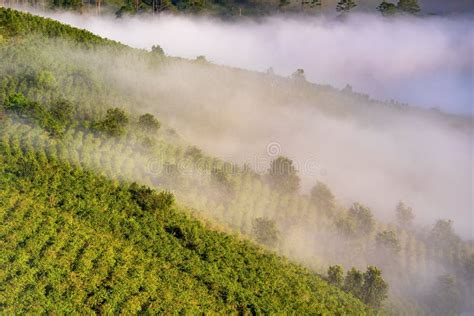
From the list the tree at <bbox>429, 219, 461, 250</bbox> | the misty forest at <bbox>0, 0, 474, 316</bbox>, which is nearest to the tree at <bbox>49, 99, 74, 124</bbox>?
the misty forest at <bbox>0, 0, 474, 316</bbox>

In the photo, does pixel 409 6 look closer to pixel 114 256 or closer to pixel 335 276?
pixel 335 276

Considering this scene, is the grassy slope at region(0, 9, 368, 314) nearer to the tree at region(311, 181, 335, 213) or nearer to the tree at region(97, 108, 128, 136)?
the tree at region(97, 108, 128, 136)

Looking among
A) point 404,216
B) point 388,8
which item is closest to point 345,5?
point 388,8

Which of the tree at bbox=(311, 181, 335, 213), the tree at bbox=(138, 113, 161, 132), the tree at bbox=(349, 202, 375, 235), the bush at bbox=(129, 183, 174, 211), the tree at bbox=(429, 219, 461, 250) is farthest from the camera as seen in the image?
the tree at bbox=(429, 219, 461, 250)

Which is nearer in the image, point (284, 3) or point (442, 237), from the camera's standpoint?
point (442, 237)

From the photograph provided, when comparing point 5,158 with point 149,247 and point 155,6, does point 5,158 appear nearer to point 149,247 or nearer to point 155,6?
point 149,247

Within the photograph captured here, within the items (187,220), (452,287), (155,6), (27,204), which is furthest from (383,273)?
(155,6)

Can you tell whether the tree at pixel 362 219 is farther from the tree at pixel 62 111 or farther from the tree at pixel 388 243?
the tree at pixel 62 111
